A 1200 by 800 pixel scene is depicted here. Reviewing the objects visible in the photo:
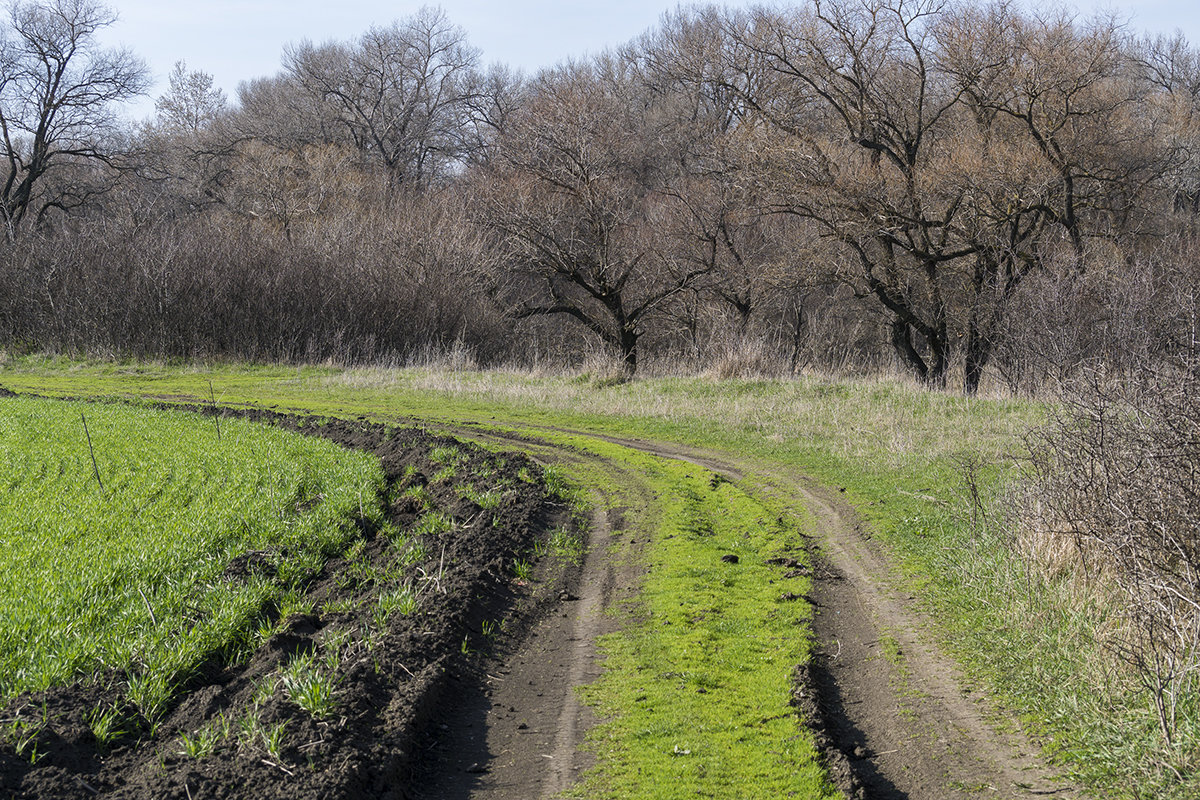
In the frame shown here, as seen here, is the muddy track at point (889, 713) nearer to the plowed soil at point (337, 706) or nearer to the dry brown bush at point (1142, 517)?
the plowed soil at point (337, 706)

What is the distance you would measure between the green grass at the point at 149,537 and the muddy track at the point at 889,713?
2435 mm

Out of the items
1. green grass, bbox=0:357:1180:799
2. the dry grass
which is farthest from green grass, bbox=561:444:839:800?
the dry grass

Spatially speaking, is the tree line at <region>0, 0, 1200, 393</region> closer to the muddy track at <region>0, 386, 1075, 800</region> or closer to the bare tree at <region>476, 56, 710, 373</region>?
the bare tree at <region>476, 56, 710, 373</region>

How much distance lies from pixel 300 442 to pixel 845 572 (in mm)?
8676

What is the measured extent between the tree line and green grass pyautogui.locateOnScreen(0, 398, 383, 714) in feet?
37.6

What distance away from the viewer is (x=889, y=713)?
5398 mm

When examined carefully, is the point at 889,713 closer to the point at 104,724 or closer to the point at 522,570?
the point at 522,570

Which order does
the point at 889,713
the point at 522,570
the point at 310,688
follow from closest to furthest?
the point at 310,688 → the point at 889,713 → the point at 522,570

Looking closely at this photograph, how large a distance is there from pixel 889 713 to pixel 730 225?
29129 millimetres

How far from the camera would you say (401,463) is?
492 inches

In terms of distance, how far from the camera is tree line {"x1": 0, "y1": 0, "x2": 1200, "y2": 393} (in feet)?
74.1

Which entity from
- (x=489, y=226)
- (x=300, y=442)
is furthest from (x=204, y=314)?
(x=300, y=442)

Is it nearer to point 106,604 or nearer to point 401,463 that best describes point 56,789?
point 106,604

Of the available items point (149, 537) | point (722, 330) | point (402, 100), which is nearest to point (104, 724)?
point (149, 537)
